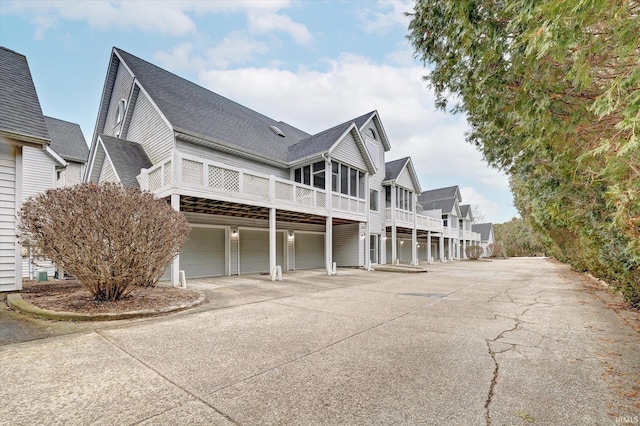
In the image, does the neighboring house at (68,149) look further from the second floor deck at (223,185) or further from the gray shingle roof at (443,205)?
the gray shingle roof at (443,205)

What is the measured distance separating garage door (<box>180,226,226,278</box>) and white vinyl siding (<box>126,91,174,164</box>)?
11.2 ft

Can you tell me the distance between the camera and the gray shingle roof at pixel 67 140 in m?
16.8

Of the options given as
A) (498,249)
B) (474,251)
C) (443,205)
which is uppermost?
(443,205)

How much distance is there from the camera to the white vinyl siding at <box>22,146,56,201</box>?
43.4 ft

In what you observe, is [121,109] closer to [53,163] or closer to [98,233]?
[53,163]

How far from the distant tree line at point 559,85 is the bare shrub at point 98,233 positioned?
654 cm

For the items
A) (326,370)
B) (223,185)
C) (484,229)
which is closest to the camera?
(326,370)

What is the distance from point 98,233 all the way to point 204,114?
9.03 metres

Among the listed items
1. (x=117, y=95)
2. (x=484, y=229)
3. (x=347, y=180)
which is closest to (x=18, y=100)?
(x=117, y=95)

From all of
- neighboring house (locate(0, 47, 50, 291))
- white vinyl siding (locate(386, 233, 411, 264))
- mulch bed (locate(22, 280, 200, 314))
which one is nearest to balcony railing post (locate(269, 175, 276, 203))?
mulch bed (locate(22, 280, 200, 314))

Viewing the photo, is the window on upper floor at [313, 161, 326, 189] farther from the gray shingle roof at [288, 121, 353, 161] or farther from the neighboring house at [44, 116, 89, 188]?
the neighboring house at [44, 116, 89, 188]

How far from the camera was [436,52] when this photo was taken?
5273 millimetres

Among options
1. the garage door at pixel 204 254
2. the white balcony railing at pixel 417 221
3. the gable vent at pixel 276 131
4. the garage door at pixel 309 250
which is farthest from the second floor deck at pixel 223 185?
the white balcony railing at pixel 417 221

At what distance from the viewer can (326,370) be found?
3.14 m
